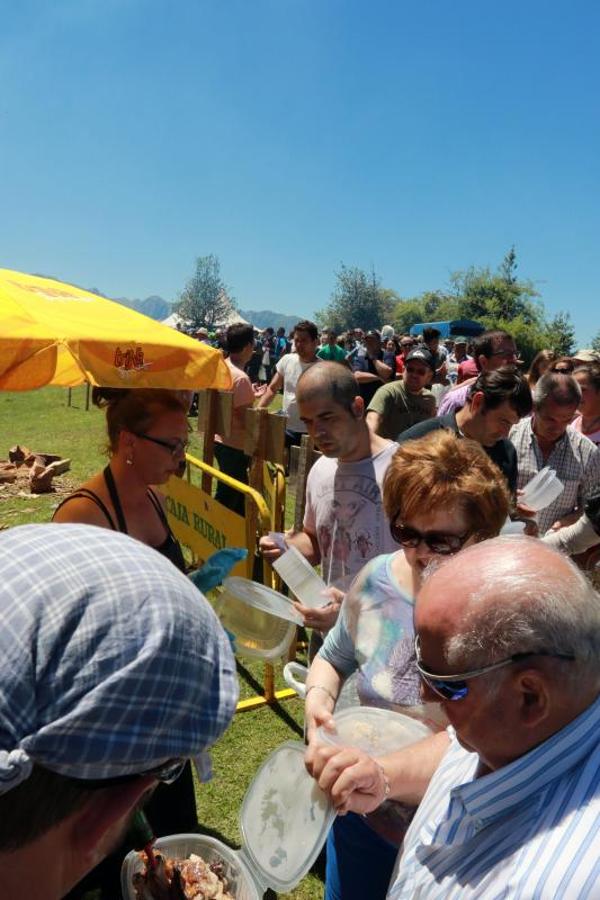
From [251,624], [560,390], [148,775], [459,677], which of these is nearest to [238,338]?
[560,390]

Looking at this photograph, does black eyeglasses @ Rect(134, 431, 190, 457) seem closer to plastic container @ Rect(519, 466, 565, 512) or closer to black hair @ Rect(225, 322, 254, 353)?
plastic container @ Rect(519, 466, 565, 512)

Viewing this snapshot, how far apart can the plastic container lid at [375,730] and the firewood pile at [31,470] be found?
26.8ft

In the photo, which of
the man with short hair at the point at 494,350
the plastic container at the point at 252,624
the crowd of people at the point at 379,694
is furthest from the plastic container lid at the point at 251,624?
the man with short hair at the point at 494,350

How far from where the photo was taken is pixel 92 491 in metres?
2.46

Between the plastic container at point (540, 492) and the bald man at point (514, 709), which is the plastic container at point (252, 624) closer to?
the bald man at point (514, 709)

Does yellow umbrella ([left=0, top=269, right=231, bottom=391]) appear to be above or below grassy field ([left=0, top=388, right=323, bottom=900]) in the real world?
above

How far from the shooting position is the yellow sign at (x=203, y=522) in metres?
4.17

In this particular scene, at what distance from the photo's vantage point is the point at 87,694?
69 centimetres

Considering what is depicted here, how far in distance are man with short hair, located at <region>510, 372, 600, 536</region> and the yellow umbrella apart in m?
2.05

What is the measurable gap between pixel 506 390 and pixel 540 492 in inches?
26.9

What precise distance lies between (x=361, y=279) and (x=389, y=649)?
94169 mm

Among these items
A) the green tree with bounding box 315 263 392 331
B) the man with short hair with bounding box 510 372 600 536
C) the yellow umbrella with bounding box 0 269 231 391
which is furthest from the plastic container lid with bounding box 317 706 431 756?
the green tree with bounding box 315 263 392 331

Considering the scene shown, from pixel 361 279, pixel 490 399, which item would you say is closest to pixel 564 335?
pixel 361 279

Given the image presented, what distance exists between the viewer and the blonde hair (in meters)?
1.78
